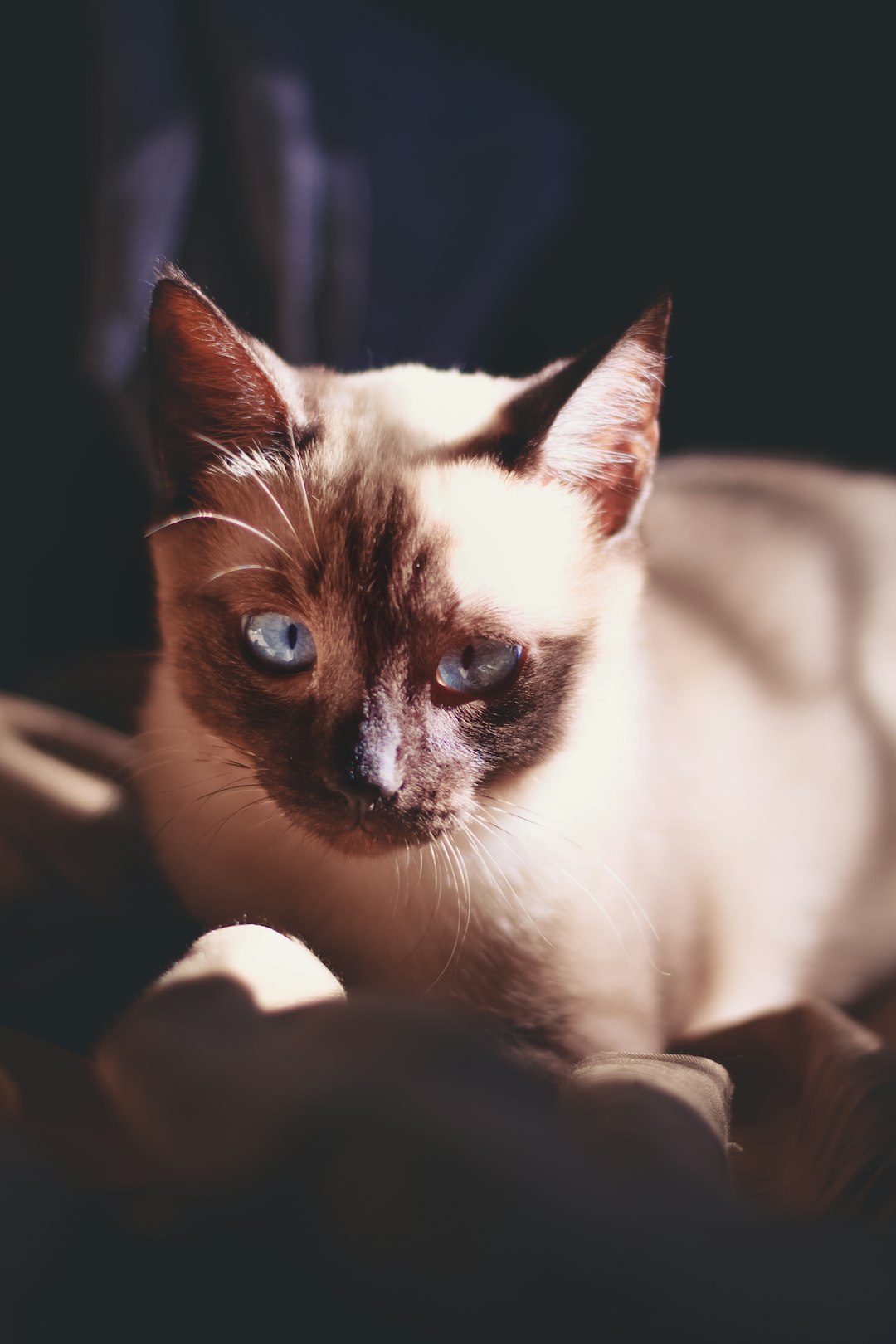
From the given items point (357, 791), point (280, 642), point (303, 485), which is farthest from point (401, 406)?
point (357, 791)

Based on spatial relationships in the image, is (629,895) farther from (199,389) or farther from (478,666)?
(199,389)

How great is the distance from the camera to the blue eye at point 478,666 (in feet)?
2.51

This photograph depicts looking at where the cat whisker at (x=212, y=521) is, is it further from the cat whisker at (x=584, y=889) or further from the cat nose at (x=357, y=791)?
the cat whisker at (x=584, y=889)

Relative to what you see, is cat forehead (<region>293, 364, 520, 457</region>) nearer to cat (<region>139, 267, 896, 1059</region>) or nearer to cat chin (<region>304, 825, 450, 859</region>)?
cat (<region>139, 267, 896, 1059</region>)

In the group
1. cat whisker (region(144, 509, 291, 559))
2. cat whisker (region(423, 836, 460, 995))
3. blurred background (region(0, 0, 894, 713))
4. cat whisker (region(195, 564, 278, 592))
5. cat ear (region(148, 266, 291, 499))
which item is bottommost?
cat whisker (region(423, 836, 460, 995))

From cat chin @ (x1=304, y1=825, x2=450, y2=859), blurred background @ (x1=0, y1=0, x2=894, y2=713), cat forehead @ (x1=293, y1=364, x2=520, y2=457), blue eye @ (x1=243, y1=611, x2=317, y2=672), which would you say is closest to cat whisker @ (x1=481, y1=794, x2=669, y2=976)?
cat chin @ (x1=304, y1=825, x2=450, y2=859)

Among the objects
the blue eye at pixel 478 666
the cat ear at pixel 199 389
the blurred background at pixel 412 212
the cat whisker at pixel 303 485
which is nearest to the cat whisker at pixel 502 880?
the blue eye at pixel 478 666

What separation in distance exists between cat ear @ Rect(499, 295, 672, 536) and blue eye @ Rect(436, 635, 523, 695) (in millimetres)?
162

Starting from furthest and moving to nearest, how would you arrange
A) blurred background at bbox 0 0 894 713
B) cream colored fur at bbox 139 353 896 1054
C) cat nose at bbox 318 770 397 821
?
blurred background at bbox 0 0 894 713 < cream colored fur at bbox 139 353 896 1054 < cat nose at bbox 318 770 397 821

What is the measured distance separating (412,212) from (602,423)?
0.82 metres

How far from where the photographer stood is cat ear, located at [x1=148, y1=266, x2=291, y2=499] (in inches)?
29.9

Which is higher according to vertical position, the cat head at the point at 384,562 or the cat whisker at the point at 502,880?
the cat head at the point at 384,562

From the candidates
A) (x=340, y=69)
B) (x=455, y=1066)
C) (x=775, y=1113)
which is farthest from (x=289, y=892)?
(x=340, y=69)

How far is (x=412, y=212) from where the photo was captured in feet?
4.87
